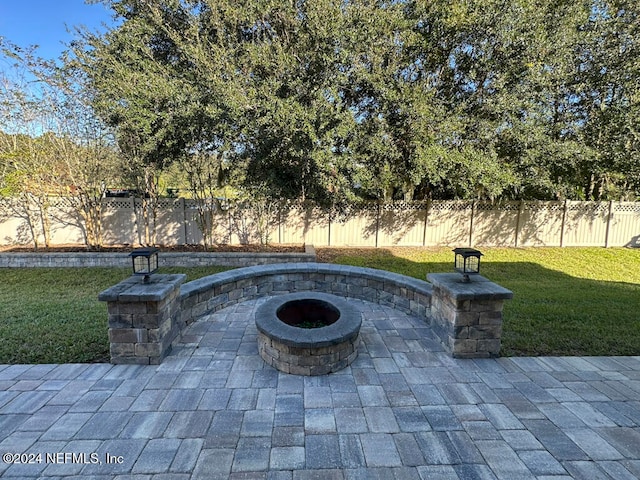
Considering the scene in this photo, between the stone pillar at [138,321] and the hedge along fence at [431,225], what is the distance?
241 inches

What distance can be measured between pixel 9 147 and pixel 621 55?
1410 cm

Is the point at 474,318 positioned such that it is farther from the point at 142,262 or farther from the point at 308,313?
the point at 142,262

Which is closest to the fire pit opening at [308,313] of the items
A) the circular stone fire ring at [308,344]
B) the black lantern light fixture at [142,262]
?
the circular stone fire ring at [308,344]

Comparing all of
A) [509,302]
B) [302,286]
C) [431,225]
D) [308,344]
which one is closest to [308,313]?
[308,344]

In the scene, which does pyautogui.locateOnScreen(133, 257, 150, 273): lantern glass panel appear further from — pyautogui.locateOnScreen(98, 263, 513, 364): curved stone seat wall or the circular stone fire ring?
the circular stone fire ring

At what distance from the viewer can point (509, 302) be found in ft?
15.4

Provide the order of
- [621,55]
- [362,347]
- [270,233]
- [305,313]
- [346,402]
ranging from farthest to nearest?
[270,233], [621,55], [305,313], [362,347], [346,402]

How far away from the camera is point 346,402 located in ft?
7.76

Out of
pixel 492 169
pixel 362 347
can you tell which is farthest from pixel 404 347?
pixel 492 169

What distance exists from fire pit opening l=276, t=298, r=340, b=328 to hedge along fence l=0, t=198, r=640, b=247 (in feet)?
18.6

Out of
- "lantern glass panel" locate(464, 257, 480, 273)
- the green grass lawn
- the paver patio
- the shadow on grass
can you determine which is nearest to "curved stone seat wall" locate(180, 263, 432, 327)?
"lantern glass panel" locate(464, 257, 480, 273)

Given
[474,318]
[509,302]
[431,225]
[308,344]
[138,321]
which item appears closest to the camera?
[308,344]

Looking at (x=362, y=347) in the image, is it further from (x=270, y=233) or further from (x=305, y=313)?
(x=270, y=233)

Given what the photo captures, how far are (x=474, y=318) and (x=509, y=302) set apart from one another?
2.23 meters
